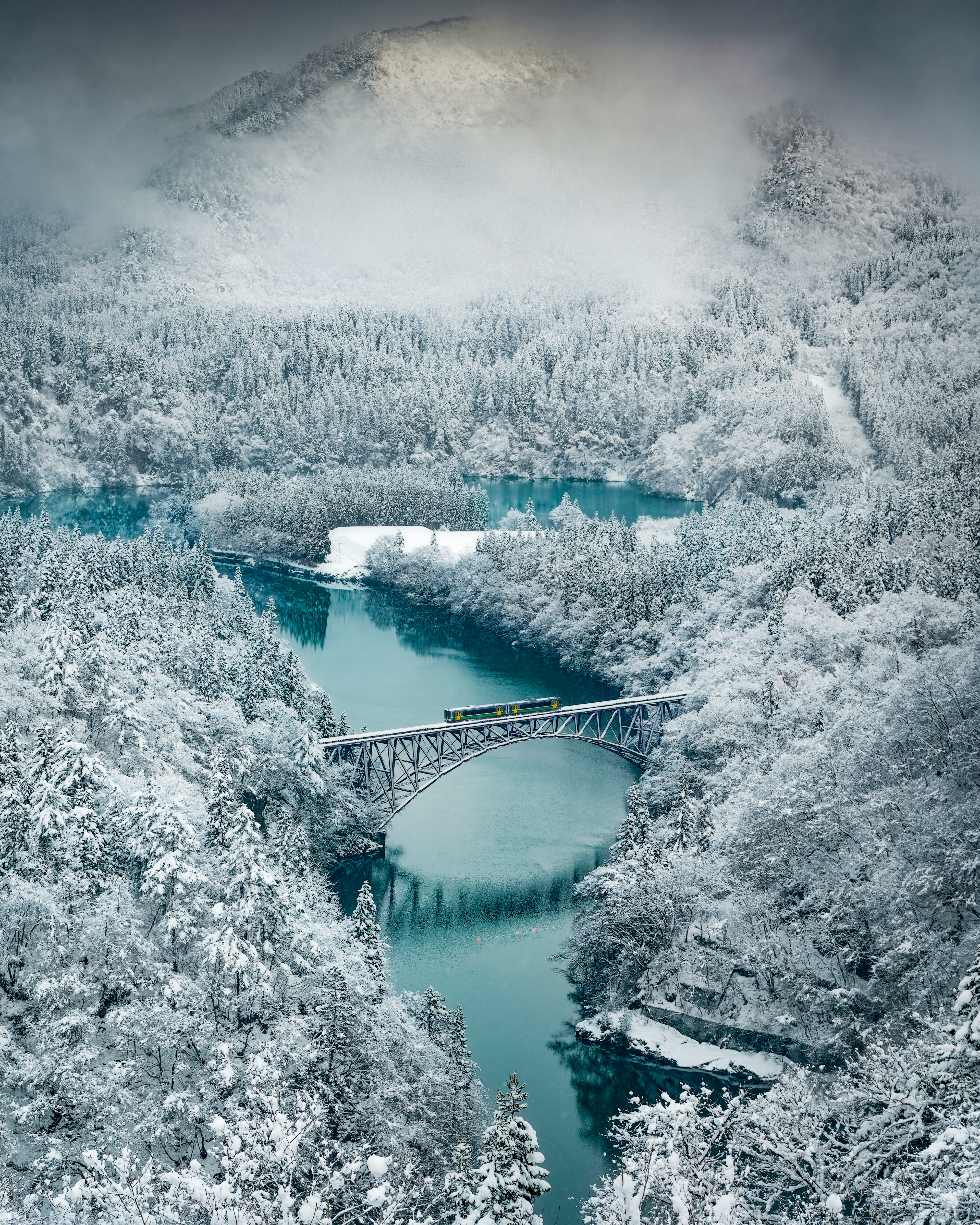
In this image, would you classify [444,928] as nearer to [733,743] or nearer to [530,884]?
[530,884]

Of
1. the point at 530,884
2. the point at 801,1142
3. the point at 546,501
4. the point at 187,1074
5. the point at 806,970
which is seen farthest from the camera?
the point at 546,501

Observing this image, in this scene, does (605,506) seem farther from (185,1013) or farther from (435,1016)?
(185,1013)

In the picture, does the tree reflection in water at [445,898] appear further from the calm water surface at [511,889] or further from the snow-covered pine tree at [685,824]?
the snow-covered pine tree at [685,824]

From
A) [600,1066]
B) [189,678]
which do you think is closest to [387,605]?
[189,678]

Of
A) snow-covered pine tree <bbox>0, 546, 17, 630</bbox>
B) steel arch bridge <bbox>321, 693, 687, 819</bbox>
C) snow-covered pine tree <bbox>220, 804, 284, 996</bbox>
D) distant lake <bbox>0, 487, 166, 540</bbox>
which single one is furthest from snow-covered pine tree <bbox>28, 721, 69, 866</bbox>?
distant lake <bbox>0, 487, 166, 540</bbox>

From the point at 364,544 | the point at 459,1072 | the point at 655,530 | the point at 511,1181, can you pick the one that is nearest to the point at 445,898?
the point at 459,1072

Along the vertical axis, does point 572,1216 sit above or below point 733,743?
below

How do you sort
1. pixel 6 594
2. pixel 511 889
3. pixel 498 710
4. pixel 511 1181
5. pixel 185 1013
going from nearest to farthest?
pixel 511 1181 → pixel 185 1013 → pixel 511 889 → pixel 498 710 → pixel 6 594
